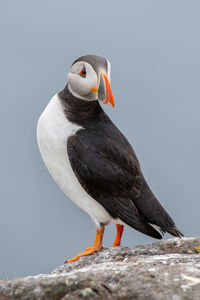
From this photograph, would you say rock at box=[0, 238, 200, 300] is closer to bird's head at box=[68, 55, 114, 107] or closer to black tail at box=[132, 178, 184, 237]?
black tail at box=[132, 178, 184, 237]

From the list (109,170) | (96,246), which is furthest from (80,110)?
(96,246)

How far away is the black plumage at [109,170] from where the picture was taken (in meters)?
5.20

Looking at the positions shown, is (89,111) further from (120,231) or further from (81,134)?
(120,231)

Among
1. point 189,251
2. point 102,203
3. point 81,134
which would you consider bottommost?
point 189,251

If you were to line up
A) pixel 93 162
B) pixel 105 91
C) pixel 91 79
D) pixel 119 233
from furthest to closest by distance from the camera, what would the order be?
pixel 119 233 < pixel 93 162 < pixel 91 79 < pixel 105 91

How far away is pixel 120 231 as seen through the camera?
580 centimetres

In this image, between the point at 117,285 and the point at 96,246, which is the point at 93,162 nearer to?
the point at 96,246

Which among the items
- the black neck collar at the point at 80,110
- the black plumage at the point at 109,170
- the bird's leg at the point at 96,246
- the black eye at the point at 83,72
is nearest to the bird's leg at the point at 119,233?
the bird's leg at the point at 96,246

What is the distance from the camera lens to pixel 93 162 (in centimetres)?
522

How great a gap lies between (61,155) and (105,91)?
2.87ft

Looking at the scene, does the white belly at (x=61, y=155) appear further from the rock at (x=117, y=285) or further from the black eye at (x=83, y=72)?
the rock at (x=117, y=285)

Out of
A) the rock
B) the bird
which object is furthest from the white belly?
the rock

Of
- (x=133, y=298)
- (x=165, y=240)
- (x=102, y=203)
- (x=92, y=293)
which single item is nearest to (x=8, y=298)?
(x=92, y=293)

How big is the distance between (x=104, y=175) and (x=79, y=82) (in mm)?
985
